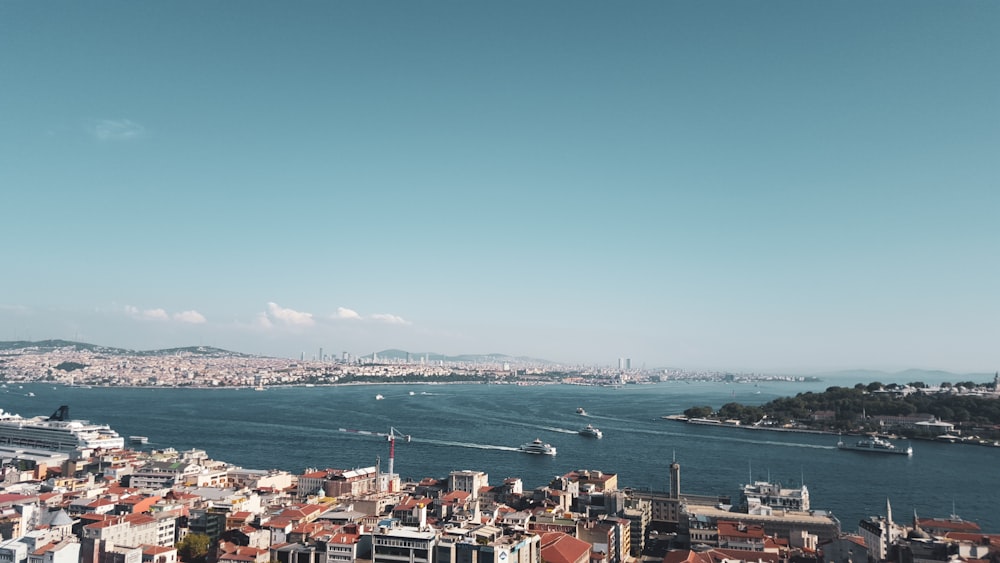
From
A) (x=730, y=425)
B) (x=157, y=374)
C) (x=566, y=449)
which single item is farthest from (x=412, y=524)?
(x=157, y=374)

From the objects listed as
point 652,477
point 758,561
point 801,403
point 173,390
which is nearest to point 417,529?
point 758,561

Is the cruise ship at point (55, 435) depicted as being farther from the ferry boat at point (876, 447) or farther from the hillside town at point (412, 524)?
the ferry boat at point (876, 447)

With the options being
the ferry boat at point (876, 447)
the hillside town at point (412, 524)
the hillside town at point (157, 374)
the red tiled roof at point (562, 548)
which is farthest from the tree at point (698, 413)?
the hillside town at point (157, 374)

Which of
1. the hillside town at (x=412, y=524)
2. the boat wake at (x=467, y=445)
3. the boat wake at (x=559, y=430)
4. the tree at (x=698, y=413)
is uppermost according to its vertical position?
the hillside town at (x=412, y=524)

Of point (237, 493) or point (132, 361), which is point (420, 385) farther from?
point (237, 493)

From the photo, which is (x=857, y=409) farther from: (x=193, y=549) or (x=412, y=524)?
(x=193, y=549)

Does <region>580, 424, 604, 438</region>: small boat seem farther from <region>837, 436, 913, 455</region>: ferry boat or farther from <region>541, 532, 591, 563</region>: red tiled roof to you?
<region>541, 532, 591, 563</region>: red tiled roof
